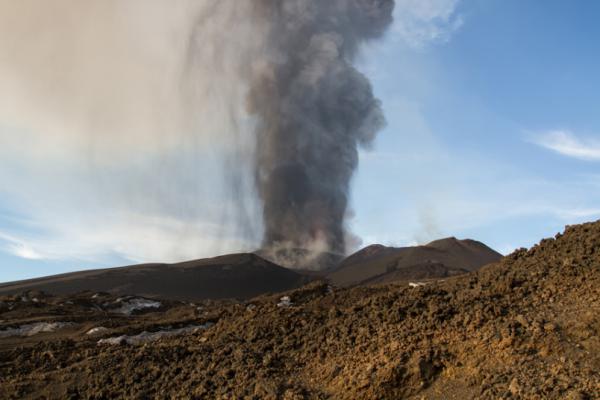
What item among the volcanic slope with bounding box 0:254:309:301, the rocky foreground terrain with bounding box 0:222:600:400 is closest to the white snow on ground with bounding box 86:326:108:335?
the rocky foreground terrain with bounding box 0:222:600:400

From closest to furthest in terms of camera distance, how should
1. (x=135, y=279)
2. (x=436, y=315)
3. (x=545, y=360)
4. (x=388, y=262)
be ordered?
(x=545, y=360) → (x=436, y=315) → (x=135, y=279) → (x=388, y=262)

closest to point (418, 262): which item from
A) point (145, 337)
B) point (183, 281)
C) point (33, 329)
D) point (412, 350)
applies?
point (183, 281)

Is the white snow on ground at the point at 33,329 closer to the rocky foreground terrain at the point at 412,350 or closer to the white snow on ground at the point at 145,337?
the white snow on ground at the point at 145,337

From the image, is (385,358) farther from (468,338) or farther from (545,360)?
(545,360)

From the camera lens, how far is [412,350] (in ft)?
33.6

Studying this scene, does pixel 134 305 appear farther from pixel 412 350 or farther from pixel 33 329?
pixel 412 350

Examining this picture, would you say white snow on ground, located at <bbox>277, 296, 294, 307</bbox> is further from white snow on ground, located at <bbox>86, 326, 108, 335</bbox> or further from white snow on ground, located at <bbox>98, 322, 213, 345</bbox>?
white snow on ground, located at <bbox>86, 326, 108, 335</bbox>

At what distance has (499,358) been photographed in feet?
30.4

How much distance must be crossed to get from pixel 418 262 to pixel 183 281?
36.3 meters

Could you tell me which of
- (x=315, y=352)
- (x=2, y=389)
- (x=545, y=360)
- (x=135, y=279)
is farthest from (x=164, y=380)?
(x=135, y=279)

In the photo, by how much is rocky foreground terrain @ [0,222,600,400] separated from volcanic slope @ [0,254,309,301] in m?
59.6

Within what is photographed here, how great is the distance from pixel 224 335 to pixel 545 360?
8.44 metres

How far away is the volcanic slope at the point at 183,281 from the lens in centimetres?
7625

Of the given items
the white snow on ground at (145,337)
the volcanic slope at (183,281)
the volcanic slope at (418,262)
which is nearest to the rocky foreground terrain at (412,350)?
the white snow on ground at (145,337)
